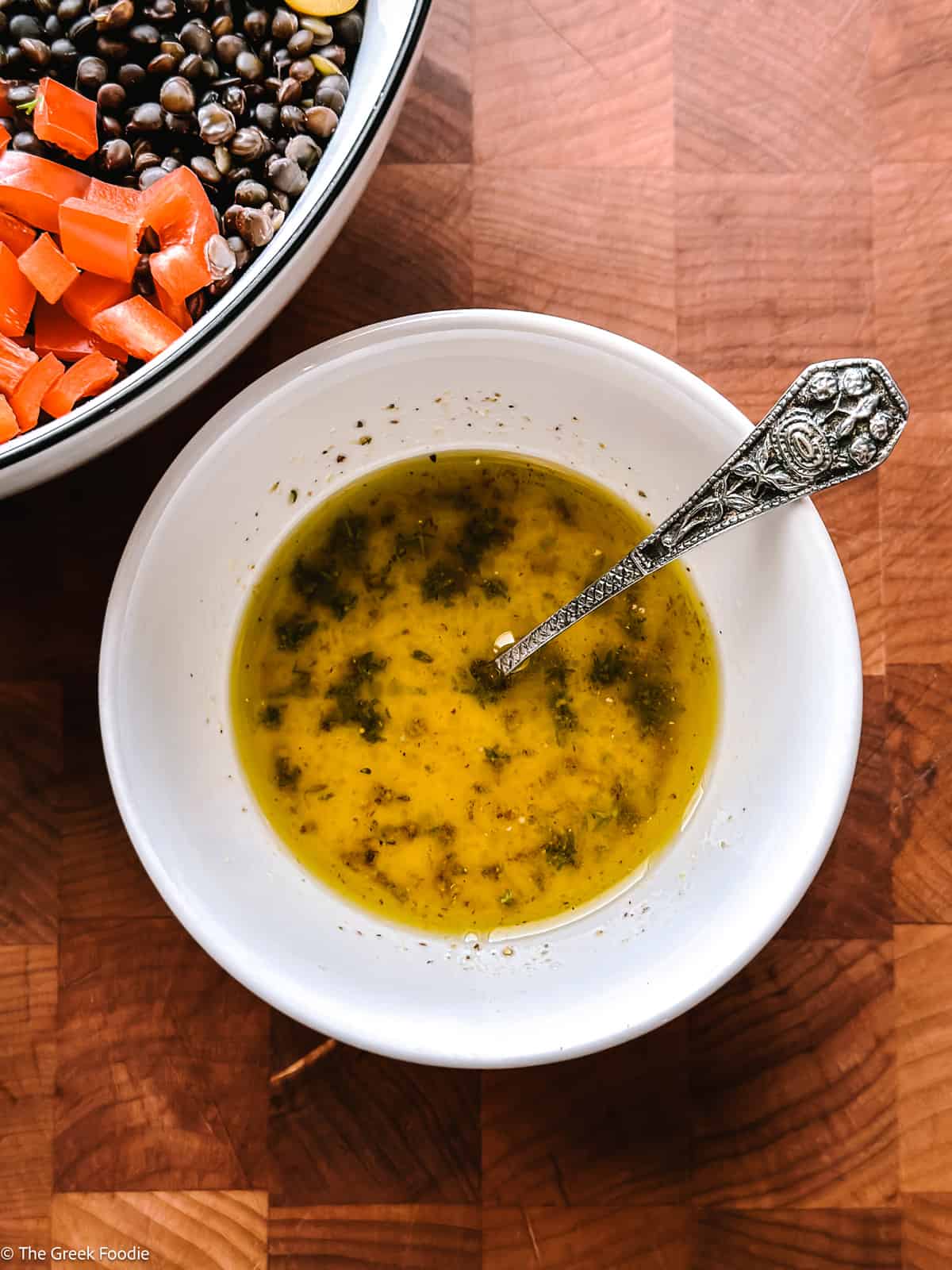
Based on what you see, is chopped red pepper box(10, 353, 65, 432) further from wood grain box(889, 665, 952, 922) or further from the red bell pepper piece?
wood grain box(889, 665, 952, 922)

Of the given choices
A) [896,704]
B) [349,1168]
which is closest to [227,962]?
[349,1168]

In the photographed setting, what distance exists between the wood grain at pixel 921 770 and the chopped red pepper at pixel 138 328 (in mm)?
883

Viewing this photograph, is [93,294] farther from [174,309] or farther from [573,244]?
[573,244]

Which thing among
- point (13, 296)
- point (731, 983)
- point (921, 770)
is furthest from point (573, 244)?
point (731, 983)

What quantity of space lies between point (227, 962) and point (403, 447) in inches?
23.8

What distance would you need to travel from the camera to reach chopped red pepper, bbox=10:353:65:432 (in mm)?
1022

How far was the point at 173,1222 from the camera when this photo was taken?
126 cm

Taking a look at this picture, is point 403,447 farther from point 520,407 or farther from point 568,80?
point 568,80

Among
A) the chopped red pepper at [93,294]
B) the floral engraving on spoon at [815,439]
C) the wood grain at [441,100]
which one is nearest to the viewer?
the floral engraving on spoon at [815,439]

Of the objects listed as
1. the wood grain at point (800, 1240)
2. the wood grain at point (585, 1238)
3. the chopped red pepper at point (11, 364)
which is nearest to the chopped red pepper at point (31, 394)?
the chopped red pepper at point (11, 364)

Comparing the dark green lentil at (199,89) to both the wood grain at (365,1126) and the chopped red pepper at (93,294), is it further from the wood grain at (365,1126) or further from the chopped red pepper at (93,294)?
the wood grain at (365,1126)

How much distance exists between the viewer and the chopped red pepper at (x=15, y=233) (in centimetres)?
102

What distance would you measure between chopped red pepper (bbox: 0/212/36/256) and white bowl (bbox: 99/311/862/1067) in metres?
0.24

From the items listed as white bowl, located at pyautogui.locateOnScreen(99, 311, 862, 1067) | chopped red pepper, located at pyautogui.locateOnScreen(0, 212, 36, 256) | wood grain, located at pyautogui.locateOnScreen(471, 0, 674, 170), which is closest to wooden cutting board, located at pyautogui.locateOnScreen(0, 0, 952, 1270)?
wood grain, located at pyautogui.locateOnScreen(471, 0, 674, 170)
